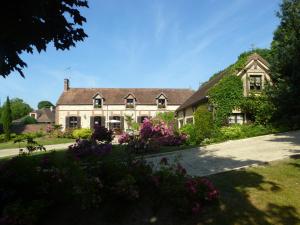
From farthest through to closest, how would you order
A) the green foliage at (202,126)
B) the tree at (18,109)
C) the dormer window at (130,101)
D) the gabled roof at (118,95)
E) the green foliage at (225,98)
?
the tree at (18,109) < the dormer window at (130,101) < the gabled roof at (118,95) < the green foliage at (225,98) < the green foliage at (202,126)

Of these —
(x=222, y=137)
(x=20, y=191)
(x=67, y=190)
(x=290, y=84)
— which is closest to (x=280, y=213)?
(x=67, y=190)

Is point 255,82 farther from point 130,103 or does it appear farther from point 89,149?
point 130,103

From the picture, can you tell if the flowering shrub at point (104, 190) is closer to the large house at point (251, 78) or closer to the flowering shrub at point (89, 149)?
the flowering shrub at point (89, 149)

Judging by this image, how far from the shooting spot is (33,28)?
21.7 ft

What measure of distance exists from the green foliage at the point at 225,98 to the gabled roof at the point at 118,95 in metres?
19.8

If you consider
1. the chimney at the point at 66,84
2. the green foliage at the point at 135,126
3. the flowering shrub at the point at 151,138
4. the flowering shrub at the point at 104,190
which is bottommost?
the flowering shrub at the point at 104,190

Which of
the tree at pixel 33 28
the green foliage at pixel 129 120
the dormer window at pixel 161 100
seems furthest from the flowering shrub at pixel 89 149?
the dormer window at pixel 161 100

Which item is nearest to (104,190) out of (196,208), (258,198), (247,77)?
(196,208)

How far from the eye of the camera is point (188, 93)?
46.6 metres

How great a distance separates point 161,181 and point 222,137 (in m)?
14.3

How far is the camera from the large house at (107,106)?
4266cm

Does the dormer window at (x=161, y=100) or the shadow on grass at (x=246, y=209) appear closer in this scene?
the shadow on grass at (x=246, y=209)

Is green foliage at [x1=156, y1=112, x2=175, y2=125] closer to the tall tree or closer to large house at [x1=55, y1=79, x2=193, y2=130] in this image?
large house at [x1=55, y1=79, x2=193, y2=130]

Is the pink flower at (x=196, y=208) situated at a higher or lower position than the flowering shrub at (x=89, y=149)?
lower
